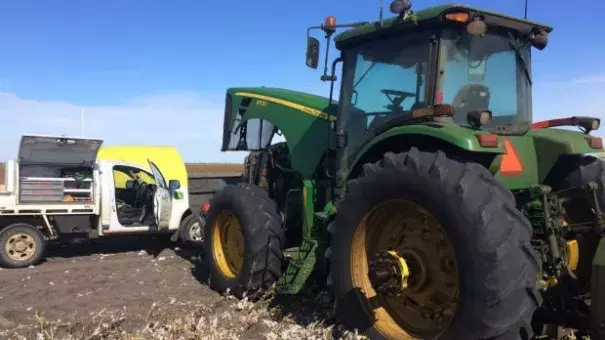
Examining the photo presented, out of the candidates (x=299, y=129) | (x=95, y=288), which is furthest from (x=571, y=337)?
(x=95, y=288)

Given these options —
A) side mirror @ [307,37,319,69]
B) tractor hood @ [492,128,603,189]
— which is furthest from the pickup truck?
tractor hood @ [492,128,603,189]

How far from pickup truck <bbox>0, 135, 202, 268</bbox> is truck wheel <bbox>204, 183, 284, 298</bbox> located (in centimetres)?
341

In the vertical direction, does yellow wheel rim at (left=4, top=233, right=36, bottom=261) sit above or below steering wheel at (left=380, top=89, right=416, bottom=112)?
below

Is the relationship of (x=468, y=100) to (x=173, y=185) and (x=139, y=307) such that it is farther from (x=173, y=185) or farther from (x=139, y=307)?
(x=173, y=185)

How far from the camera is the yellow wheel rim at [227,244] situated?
6352 mm

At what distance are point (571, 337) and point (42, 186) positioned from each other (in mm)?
8070

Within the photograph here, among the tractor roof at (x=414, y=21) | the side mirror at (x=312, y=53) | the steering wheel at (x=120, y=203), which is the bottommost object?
the steering wheel at (x=120, y=203)

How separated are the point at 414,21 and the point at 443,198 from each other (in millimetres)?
1635

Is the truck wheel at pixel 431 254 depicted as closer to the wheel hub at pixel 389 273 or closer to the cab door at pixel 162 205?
the wheel hub at pixel 389 273

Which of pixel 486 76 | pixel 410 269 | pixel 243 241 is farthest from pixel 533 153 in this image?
pixel 243 241

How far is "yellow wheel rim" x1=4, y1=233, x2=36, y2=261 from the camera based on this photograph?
8586 mm

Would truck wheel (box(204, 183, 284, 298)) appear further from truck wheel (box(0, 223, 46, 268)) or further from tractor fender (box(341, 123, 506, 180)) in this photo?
truck wheel (box(0, 223, 46, 268))

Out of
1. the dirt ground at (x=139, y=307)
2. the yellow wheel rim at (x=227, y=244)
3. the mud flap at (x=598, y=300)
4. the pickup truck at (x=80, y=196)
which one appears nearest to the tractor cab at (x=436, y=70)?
the mud flap at (x=598, y=300)

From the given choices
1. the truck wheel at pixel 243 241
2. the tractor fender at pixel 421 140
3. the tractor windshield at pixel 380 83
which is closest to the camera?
the tractor fender at pixel 421 140
